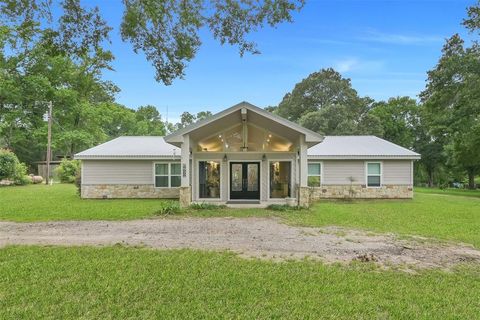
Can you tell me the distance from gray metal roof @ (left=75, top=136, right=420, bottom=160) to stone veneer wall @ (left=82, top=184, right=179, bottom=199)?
154 centimetres

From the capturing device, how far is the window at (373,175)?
17562 mm

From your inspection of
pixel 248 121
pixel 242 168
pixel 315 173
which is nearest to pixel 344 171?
pixel 315 173

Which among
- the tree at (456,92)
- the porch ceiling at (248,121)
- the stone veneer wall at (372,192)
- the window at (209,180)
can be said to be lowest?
the stone veneer wall at (372,192)

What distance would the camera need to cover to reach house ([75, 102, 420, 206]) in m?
13.3

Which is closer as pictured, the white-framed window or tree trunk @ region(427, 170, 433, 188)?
the white-framed window

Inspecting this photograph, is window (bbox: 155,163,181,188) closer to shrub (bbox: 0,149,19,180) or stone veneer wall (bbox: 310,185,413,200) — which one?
stone veneer wall (bbox: 310,185,413,200)

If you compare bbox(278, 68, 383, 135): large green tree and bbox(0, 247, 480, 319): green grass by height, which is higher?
bbox(278, 68, 383, 135): large green tree

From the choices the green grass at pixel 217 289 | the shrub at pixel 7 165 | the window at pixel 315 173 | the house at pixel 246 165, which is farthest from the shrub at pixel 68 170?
the green grass at pixel 217 289

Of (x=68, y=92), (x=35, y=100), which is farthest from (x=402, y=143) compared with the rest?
(x=35, y=100)

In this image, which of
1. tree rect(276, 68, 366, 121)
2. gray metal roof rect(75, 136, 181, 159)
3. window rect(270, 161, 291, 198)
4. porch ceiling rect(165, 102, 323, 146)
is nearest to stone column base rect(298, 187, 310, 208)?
porch ceiling rect(165, 102, 323, 146)

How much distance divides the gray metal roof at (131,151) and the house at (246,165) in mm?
47

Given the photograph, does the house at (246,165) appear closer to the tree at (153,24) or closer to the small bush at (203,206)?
the small bush at (203,206)

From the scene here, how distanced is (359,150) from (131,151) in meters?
12.2

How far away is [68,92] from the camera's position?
35312 millimetres
